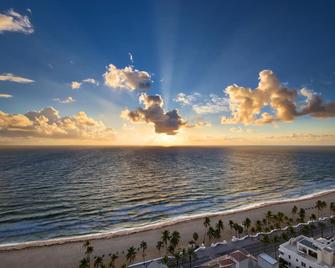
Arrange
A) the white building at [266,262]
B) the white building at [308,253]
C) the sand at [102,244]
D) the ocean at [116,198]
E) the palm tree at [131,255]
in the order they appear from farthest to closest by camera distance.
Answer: the ocean at [116,198] → the sand at [102,244] → the palm tree at [131,255] → the white building at [308,253] → the white building at [266,262]

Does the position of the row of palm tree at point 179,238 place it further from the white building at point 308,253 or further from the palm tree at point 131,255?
the white building at point 308,253

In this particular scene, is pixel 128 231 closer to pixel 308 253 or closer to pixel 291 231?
pixel 291 231

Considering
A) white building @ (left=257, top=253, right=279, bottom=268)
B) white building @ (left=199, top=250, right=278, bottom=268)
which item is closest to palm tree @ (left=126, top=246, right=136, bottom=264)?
white building @ (left=199, top=250, right=278, bottom=268)

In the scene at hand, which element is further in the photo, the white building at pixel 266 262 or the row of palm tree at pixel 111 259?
the row of palm tree at pixel 111 259

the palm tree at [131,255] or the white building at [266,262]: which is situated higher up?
the white building at [266,262]

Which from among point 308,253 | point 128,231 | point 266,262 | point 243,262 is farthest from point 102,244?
point 308,253

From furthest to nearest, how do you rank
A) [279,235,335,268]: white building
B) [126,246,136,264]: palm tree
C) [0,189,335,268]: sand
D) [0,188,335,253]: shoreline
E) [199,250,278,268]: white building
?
[0,188,335,253]: shoreline
[0,189,335,268]: sand
[126,246,136,264]: palm tree
[279,235,335,268]: white building
[199,250,278,268]: white building

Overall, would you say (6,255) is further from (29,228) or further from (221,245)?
(221,245)

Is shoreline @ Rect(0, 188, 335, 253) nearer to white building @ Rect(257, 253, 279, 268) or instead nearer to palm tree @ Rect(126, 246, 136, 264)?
palm tree @ Rect(126, 246, 136, 264)

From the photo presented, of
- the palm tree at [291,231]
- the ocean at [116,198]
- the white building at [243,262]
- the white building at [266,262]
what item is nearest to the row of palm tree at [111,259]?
the white building at [243,262]
